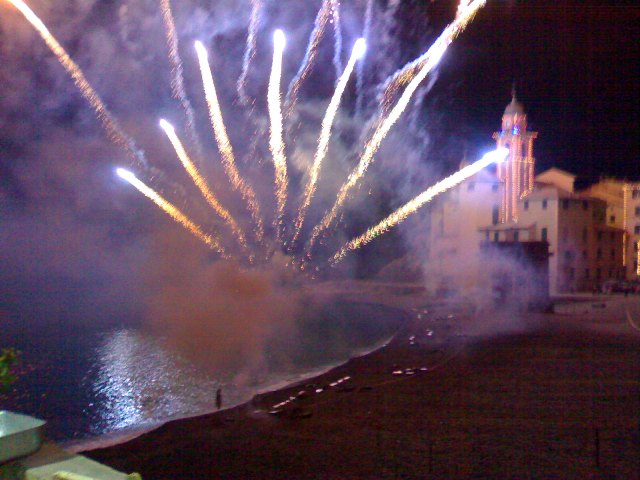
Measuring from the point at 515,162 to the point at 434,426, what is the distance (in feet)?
77.6

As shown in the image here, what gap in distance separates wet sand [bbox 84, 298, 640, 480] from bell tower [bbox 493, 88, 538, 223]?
16.5m

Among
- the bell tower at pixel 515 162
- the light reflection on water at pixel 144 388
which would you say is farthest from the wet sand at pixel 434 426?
the bell tower at pixel 515 162

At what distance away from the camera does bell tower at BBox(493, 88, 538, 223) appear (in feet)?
94.8

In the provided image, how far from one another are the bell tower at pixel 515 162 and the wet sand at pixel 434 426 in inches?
649

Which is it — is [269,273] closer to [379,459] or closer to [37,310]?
[37,310]

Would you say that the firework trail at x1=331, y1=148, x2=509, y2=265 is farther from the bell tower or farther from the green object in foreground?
the green object in foreground

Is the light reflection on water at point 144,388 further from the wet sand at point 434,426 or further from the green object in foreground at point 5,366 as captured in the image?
the green object in foreground at point 5,366

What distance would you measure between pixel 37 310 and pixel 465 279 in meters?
25.4

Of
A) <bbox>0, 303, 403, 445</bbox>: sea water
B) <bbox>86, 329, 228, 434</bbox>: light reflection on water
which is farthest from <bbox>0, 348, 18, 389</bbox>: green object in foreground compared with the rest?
<bbox>86, 329, 228, 434</bbox>: light reflection on water

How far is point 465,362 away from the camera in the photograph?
12102 mm

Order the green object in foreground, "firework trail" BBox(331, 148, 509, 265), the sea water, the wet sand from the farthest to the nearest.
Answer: "firework trail" BBox(331, 148, 509, 265) < the sea water < the wet sand < the green object in foreground

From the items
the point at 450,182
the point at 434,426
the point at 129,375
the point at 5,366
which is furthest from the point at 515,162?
the point at 5,366

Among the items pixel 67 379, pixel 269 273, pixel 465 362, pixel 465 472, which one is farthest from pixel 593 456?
pixel 269 273

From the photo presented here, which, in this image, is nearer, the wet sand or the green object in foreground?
the green object in foreground
